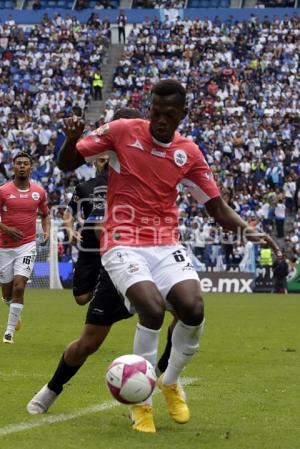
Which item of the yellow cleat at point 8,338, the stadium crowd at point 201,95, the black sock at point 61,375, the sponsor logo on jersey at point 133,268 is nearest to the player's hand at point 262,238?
the sponsor logo on jersey at point 133,268

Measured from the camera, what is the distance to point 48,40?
53.5 m

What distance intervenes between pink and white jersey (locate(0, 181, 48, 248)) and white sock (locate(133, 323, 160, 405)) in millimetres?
8229

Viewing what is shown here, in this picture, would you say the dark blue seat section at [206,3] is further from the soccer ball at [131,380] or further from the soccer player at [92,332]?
the soccer ball at [131,380]

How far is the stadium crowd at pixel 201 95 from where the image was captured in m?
38.8

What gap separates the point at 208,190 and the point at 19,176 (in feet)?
25.8

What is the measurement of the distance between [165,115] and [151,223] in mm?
795

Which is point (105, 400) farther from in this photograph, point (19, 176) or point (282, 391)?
point (19, 176)

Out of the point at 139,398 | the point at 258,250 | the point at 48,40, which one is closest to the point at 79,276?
the point at 139,398

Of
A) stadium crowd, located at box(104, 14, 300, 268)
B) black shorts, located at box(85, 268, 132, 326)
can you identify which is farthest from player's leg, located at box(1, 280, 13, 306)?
stadium crowd, located at box(104, 14, 300, 268)

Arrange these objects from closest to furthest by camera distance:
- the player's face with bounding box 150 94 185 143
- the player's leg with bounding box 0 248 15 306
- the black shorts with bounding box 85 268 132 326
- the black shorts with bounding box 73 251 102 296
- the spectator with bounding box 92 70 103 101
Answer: the player's face with bounding box 150 94 185 143, the black shorts with bounding box 85 268 132 326, the black shorts with bounding box 73 251 102 296, the player's leg with bounding box 0 248 15 306, the spectator with bounding box 92 70 103 101

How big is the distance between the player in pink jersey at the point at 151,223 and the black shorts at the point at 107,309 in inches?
16.0

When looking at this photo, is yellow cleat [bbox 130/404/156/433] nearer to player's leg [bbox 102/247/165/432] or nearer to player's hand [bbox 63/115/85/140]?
player's leg [bbox 102/247/165/432]

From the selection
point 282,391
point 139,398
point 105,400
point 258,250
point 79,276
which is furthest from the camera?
point 258,250

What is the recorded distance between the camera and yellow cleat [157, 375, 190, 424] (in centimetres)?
794
